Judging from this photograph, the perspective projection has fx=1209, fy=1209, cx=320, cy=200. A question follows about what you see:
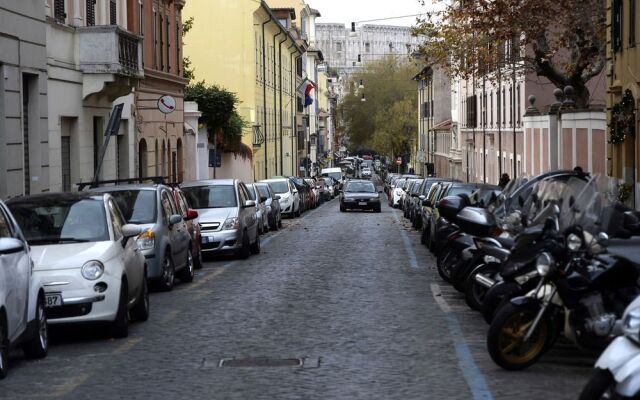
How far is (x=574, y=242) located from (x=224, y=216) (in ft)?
47.7

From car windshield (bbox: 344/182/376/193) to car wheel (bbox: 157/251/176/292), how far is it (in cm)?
3924

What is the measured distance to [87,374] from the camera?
10.5 meters

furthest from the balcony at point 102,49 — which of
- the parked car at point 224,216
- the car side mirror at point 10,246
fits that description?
the car side mirror at point 10,246

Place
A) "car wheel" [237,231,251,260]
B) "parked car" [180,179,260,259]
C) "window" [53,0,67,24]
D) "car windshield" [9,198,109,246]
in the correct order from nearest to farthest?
"car windshield" [9,198,109,246] < "parked car" [180,179,260,259] < "car wheel" [237,231,251,260] < "window" [53,0,67,24]

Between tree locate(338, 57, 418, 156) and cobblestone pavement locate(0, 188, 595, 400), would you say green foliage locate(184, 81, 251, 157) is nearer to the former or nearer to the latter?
cobblestone pavement locate(0, 188, 595, 400)

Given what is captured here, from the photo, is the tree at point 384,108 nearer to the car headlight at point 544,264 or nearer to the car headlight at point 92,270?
the car headlight at point 92,270

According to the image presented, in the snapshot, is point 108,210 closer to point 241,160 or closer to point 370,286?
point 370,286

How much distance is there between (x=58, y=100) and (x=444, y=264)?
13360 millimetres

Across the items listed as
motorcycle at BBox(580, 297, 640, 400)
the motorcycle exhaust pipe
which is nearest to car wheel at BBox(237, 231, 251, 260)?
the motorcycle exhaust pipe

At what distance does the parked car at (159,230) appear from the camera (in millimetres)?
17281

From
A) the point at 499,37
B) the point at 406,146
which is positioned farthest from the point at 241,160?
the point at 406,146

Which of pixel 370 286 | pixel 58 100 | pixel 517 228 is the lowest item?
pixel 370 286

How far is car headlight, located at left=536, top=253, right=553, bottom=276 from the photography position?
996 cm

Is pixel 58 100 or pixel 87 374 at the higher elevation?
pixel 58 100
